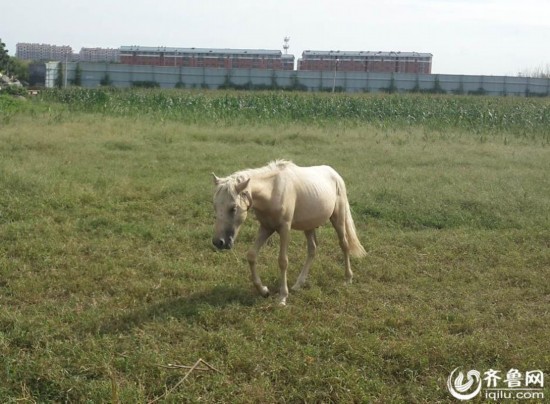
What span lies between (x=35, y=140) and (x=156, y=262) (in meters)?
8.14

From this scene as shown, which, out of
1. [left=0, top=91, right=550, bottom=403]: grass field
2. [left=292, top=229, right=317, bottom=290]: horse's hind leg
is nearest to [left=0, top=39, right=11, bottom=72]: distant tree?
[left=0, top=91, right=550, bottom=403]: grass field

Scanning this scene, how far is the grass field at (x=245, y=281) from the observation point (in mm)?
4656

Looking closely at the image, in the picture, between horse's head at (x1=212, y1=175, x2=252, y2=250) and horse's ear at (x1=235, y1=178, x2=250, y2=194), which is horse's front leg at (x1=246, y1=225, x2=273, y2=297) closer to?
horse's head at (x1=212, y1=175, x2=252, y2=250)

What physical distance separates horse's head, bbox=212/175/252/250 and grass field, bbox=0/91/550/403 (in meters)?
0.78

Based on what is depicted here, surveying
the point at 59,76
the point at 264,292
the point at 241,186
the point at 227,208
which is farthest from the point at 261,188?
the point at 59,76

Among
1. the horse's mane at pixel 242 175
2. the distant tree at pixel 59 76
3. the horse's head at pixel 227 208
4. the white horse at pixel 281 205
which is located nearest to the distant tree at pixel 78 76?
the distant tree at pixel 59 76

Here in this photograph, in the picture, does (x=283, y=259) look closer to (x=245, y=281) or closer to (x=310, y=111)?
(x=245, y=281)

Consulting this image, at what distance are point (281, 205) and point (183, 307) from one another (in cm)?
140

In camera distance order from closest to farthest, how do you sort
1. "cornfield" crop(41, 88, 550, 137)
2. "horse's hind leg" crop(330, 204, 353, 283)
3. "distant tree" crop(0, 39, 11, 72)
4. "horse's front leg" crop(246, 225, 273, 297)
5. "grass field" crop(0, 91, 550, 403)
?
"grass field" crop(0, 91, 550, 403) < "horse's front leg" crop(246, 225, 273, 297) < "horse's hind leg" crop(330, 204, 353, 283) < "cornfield" crop(41, 88, 550, 137) < "distant tree" crop(0, 39, 11, 72)

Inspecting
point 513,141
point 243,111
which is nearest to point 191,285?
point 513,141

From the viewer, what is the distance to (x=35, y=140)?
45.1 feet

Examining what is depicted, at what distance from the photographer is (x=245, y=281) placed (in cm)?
673

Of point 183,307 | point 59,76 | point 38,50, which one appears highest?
point 38,50

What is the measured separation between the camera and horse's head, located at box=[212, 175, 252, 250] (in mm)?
5395
